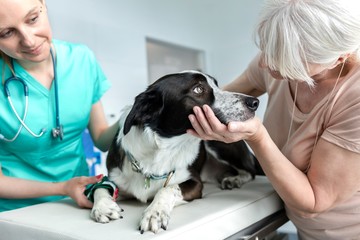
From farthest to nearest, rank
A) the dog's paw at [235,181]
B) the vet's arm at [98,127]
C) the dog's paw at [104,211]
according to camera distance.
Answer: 1. the vet's arm at [98,127]
2. the dog's paw at [235,181]
3. the dog's paw at [104,211]

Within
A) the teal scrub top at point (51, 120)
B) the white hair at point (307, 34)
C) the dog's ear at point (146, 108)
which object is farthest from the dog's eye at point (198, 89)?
the teal scrub top at point (51, 120)

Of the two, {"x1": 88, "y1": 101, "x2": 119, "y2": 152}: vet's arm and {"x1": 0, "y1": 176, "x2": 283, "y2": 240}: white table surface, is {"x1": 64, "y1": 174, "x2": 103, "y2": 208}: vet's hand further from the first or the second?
{"x1": 88, "y1": 101, "x2": 119, "y2": 152}: vet's arm

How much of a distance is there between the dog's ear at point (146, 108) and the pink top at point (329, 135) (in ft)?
1.51

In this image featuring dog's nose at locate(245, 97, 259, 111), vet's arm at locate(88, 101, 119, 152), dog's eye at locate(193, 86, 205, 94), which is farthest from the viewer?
vet's arm at locate(88, 101, 119, 152)

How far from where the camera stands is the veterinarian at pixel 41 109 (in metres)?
1.23

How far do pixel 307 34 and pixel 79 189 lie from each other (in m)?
0.86

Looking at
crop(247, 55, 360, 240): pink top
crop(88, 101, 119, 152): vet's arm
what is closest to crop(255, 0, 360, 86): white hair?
crop(247, 55, 360, 240): pink top

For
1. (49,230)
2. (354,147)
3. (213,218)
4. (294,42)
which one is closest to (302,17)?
(294,42)

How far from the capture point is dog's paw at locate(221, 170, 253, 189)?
1505 mm

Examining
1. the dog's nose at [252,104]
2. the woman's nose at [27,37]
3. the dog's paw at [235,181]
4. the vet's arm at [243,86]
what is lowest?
the dog's paw at [235,181]

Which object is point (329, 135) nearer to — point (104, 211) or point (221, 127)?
point (221, 127)

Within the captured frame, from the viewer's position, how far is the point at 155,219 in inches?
38.2

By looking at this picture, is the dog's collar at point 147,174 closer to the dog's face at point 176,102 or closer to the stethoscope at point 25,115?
the dog's face at point 176,102

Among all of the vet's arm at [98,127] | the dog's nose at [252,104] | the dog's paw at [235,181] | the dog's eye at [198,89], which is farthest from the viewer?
the vet's arm at [98,127]
